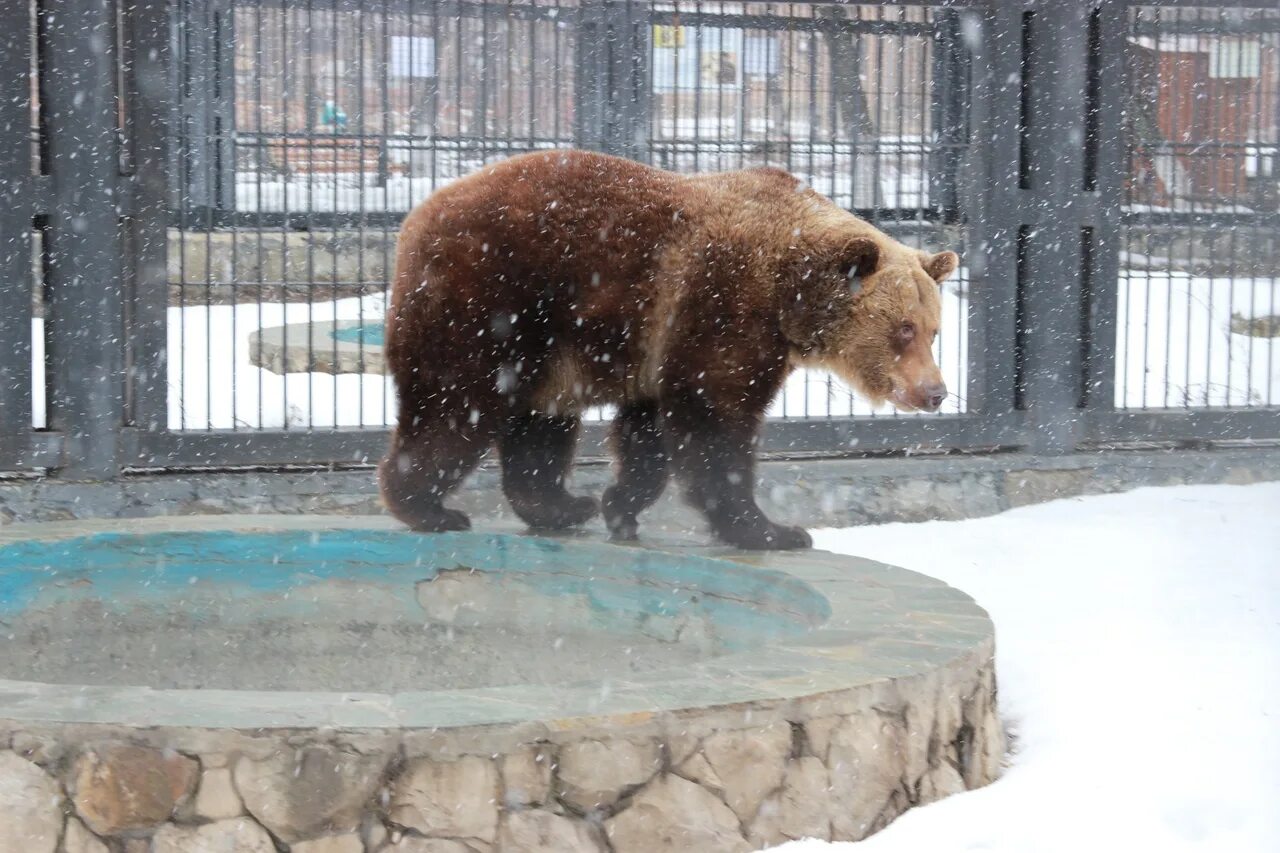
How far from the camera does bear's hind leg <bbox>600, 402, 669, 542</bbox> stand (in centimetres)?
577

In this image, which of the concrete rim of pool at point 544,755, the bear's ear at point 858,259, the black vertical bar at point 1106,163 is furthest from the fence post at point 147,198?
the black vertical bar at point 1106,163

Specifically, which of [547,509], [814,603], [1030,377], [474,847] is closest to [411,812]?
[474,847]

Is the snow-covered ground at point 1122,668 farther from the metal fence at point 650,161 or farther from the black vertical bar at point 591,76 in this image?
the black vertical bar at point 591,76

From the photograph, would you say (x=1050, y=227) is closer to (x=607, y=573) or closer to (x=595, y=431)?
(x=595, y=431)

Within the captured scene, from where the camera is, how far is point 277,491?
6.72 m

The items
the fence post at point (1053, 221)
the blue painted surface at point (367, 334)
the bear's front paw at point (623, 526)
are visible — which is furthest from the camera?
the blue painted surface at point (367, 334)

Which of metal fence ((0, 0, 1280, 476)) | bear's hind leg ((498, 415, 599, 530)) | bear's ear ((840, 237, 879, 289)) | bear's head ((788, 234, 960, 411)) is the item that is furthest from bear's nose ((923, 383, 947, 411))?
bear's hind leg ((498, 415, 599, 530))

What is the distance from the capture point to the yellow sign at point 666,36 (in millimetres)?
7082

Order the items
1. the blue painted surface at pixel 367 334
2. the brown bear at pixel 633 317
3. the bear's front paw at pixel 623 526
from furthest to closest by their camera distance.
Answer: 1. the blue painted surface at pixel 367 334
2. the bear's front paw at pixel 623 526
3. the brown bear at pixel 633 317

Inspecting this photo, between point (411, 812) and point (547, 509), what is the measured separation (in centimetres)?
285

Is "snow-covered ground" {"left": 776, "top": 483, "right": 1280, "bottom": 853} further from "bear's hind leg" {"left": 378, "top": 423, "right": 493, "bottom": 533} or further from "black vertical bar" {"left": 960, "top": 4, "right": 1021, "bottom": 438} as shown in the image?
"bear's hind leg" {"left": 378, "top": 423, "right": 493, "bottom": 533}

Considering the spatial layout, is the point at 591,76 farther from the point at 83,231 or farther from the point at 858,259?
the point at 83,231

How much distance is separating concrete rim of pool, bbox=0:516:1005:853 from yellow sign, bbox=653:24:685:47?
3913 millimetres

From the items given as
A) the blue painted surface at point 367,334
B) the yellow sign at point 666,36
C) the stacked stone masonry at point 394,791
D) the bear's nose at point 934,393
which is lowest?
the stacked stone masonry at point 394,791
